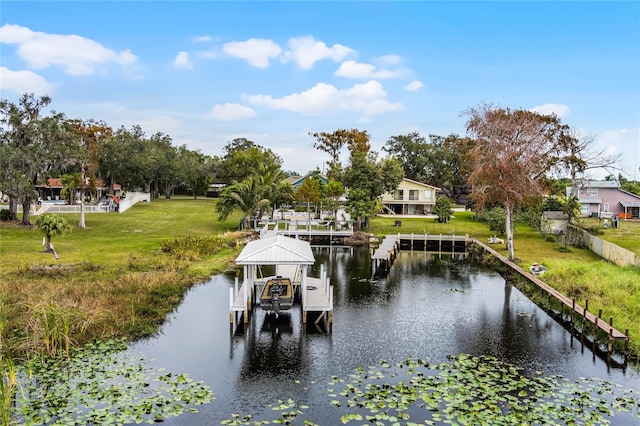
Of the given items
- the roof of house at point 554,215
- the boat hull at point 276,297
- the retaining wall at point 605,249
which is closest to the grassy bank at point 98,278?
the boat hull at point 276,297

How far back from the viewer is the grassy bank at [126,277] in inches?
739

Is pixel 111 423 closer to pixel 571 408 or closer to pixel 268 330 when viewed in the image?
pixel 268 330

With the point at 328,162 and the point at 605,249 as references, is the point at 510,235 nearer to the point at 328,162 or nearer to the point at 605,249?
the point at 605,249

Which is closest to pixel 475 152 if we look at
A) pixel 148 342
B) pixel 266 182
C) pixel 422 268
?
pixel 422 268

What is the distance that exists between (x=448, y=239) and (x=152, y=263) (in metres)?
27.9

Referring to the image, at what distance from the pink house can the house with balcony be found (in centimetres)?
1845

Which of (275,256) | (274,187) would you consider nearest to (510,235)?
(275,256)

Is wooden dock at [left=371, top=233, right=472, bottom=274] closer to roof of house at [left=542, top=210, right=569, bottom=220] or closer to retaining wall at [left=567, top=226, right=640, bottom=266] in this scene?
roof of house at [left=542, top=210, right=569, bottom=220]

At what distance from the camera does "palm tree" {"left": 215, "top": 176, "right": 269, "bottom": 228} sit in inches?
2003

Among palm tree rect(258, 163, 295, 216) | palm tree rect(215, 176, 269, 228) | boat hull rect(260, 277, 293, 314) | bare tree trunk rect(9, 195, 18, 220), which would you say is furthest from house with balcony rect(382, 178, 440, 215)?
boat hull rect(260, 277, 293, 314)

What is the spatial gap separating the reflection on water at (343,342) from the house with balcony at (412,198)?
4040cm

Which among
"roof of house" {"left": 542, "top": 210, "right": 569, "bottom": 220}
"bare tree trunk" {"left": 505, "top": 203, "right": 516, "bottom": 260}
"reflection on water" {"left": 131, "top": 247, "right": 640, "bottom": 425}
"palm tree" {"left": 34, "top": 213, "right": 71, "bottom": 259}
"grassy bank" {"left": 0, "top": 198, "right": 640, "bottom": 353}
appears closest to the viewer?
"reflection on water" {"left": 131, "top": 247, "right": 640, "bottom": 425}

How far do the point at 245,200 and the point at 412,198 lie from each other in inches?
1088

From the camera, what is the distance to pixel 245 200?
51.1 metres
